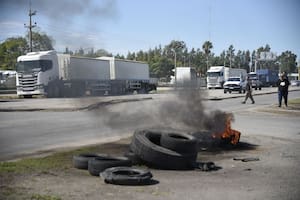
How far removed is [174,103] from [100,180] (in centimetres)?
694

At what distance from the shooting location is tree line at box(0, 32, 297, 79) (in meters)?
11.9

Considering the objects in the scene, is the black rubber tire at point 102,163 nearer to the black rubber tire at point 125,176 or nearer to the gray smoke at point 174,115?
the black rubber tire at point 125,176

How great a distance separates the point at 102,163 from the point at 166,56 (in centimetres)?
4805

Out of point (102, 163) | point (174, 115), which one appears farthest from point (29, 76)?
point (102, 163)

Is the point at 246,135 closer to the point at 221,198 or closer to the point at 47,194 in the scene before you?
the point at 221,198

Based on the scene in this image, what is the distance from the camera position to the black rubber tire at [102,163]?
7.75 meters

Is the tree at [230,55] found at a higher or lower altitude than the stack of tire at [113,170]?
higher

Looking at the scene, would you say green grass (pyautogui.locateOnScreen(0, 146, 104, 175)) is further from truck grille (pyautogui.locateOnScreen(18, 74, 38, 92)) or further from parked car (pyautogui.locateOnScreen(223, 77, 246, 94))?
parked car (pyautogui.locateOnScreen(223, 77, 246, 94))

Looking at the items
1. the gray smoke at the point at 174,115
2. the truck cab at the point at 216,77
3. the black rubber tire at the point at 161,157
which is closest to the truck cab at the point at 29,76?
the gray smoke at the point at 174,115

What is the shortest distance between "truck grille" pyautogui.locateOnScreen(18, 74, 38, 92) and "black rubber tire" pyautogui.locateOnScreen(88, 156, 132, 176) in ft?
80.5

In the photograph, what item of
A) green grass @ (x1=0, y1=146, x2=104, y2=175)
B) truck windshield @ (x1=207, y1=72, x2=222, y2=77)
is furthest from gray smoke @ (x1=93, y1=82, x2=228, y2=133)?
truck windshield @ (x1=207, y1=72, x2=222, y2=77)

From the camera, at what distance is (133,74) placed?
32219 millimetres

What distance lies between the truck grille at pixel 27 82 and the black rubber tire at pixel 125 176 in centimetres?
2539

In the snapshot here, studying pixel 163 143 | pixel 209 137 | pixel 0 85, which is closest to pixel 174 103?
pixel 209 137
